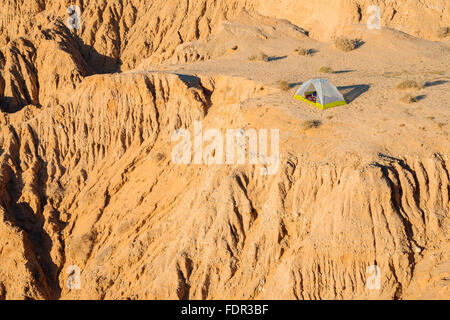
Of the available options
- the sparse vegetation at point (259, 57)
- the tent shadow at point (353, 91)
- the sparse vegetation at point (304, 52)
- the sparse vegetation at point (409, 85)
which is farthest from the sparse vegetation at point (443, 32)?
the tent shadow at point (353, 91)

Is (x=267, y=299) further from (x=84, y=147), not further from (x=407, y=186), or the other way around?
(x=84, y=147)

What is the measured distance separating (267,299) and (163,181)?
7.46m

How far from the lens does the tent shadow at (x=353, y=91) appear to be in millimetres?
22166

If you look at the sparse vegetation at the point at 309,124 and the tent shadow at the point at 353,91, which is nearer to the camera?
the sparse vegetation at the point at 309,124

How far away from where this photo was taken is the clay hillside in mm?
17266

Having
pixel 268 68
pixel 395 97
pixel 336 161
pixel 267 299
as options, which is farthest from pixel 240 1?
pixel 267 299

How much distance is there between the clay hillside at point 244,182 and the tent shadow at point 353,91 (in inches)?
4.5

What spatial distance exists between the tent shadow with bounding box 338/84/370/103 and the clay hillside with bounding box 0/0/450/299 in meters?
0.11

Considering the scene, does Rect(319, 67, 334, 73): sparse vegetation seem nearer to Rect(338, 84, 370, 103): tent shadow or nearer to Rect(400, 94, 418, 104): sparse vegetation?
Rect(338, 84, 370, 103): tent shadow

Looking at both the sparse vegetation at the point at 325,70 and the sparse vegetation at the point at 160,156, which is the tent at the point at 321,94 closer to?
the sparse vegetation at the point at 325,70

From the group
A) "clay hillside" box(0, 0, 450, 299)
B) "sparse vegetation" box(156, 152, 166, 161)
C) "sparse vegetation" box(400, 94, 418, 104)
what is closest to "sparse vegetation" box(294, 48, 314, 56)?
"clay hillside" box(0, 0, 450, 299)

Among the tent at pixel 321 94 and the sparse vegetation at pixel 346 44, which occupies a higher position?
the sparse vegetation at pixel 346 44

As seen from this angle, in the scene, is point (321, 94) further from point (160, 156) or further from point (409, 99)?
point (160, 156)

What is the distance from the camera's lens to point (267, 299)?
57.1 feet
